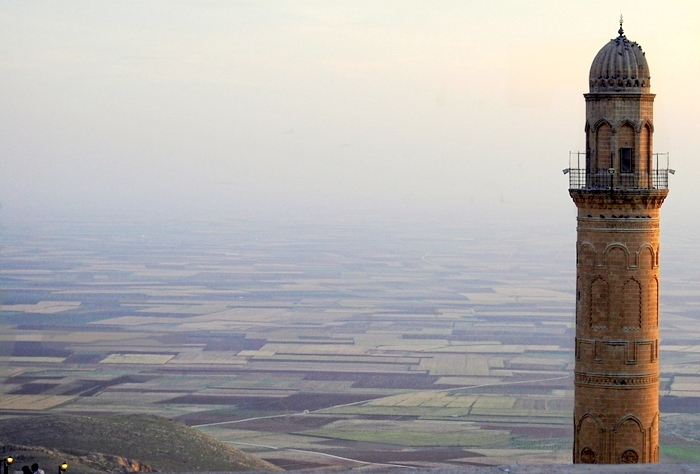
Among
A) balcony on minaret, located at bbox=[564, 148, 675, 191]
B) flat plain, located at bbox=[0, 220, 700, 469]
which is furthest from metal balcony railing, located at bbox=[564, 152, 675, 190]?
flat plain, located at bbox=[0, 220, 700, 469]

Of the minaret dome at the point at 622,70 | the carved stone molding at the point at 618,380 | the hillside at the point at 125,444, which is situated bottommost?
the hillside at the point at 125,444

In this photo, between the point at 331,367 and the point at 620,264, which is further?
the point at 331,367

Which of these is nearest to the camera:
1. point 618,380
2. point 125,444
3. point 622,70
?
point 622,70

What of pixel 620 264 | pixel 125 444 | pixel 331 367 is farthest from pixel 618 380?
pixel 331 367

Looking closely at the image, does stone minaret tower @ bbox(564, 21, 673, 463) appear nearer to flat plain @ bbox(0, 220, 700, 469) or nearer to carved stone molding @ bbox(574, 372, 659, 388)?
carved stone molding @ bbox(574, 372, 659, 388)

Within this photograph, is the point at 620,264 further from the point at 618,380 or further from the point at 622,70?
the point at 622,70

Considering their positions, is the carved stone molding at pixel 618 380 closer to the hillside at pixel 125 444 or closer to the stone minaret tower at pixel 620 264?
the stone minaret tower at pixel 620 264

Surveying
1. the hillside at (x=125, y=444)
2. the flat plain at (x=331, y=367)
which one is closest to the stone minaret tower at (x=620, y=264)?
the hillside at (x=125, y=444)
